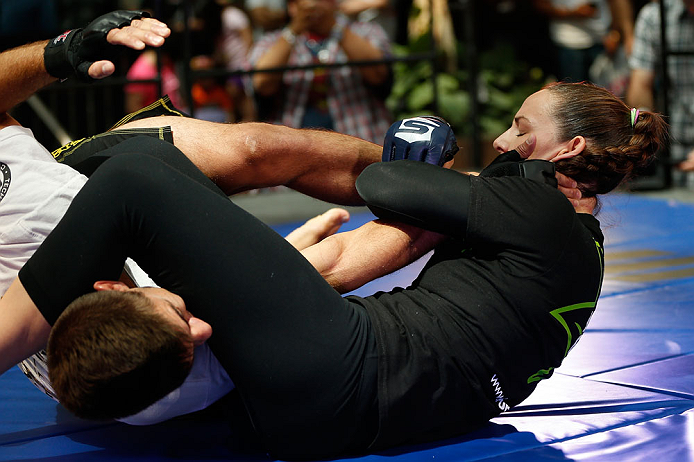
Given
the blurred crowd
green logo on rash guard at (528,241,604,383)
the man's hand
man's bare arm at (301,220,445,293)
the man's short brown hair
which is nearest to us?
the man's short brown hair

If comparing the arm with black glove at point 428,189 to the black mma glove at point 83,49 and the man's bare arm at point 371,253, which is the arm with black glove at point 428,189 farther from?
the black mma glove at point 83,49

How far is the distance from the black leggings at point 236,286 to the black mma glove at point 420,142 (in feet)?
1.45

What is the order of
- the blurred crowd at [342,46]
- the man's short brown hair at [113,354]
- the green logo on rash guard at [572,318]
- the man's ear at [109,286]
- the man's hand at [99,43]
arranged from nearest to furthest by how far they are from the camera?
the man's short brown hair at [113,354] < the man's ear at [109,286] < the green logo on rash guard at [572,318] < the man's hand at [99,43] < the blurred crowd at [342,46]

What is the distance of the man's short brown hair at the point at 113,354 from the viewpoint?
1.36 meters

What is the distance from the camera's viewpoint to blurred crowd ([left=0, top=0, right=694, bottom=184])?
4883 millimetres

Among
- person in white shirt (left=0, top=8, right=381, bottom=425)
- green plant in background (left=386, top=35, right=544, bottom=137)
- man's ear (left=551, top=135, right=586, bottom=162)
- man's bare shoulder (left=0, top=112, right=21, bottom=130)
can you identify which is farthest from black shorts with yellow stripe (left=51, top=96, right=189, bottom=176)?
green plant in background (left=386, top=35, right=544, bottom=137)

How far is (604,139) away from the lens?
1854 mm

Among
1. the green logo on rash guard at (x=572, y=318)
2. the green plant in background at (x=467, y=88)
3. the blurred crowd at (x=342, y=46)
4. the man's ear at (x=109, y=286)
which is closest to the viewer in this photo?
the man's ear at (x=109, y=286)

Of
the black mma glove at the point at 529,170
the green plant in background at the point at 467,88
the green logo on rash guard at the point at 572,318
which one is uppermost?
the black mma glove at the point at 529,170

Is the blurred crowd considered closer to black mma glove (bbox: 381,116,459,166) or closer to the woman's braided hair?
black mma glove (bbox: 381,116,459,166)

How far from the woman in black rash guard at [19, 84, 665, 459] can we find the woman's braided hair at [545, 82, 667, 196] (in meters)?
0.21

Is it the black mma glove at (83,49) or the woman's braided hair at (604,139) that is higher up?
the black mma glove at (83,49)

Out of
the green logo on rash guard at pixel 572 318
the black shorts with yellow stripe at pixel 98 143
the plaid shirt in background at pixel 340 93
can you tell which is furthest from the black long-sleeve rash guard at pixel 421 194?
the plaid shirt in background at pixel 340 93

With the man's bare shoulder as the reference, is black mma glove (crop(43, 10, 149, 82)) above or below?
above
